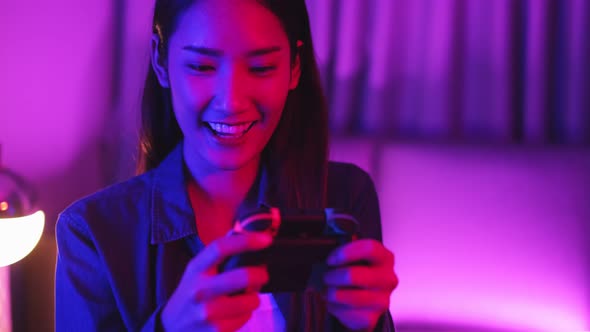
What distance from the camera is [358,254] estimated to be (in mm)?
709

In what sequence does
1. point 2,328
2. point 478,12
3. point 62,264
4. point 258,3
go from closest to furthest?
point 258,3 < point 62,264 < point 2,328 < point 478,12

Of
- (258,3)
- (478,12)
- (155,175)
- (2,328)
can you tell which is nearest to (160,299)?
(155,175)

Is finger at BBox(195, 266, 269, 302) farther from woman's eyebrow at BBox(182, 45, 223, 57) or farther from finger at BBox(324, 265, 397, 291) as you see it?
woman's eyebrow at BBox(182, 45, 223, 57)

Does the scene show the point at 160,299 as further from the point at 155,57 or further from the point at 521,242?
the point at 521,242

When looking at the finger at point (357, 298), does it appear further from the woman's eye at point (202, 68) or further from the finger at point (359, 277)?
the woman's eye at point (202, 68)

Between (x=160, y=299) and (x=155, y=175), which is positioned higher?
(x=155, y=175)

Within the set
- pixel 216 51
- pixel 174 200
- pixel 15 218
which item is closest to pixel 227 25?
pixel 216 51

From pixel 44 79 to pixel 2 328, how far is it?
71 cm

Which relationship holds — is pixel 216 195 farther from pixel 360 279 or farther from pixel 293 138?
pixel 360 279

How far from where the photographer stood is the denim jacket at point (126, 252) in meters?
0.96

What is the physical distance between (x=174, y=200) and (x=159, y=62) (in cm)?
24

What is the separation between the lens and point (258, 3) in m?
0.87

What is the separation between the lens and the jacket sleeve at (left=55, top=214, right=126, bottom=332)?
37.1 inches

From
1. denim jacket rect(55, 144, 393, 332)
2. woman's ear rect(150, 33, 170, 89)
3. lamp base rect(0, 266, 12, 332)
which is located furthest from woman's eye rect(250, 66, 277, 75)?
lamp base rect(0, 266, 12, 332)
